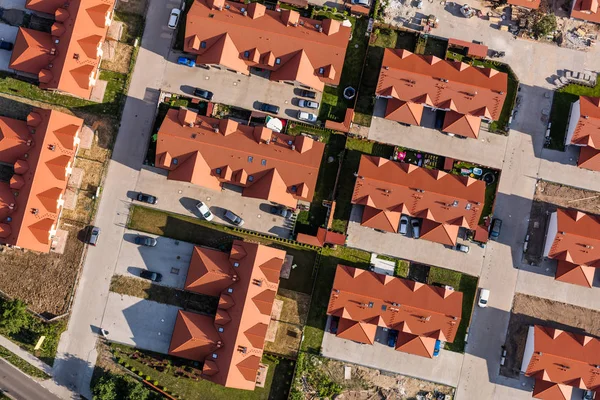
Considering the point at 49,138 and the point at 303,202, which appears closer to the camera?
the point at 49,138

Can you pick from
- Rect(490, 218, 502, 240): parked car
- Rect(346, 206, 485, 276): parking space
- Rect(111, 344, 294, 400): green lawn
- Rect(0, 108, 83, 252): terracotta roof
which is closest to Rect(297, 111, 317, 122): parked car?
Rect(346, 206, 485, 276): parking space

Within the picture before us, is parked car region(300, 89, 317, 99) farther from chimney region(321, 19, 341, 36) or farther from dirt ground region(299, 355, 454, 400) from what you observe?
dirt ground region(299, 355, 454, 400)

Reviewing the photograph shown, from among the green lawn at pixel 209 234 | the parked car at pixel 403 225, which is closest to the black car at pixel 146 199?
the green lawn at pixel 209 234

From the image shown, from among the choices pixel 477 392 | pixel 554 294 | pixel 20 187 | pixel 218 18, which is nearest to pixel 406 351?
pixel 477 392

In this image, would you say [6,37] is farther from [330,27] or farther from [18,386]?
[18,386]

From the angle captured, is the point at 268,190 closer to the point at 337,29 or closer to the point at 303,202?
the point at 303,202

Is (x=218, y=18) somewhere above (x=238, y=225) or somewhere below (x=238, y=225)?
above
